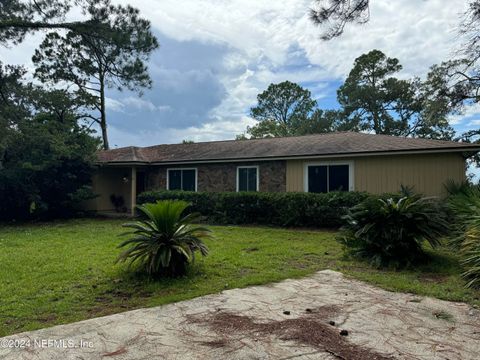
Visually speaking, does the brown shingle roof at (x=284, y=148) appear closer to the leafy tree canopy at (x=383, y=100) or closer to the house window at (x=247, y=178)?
the house window at (x=247, y=178)

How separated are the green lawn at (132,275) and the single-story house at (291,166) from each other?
3.72 meters

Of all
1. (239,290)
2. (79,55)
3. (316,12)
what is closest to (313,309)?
(239,290)

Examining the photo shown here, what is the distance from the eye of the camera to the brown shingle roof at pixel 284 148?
37.1 ft

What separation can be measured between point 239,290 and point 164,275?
1.30 m

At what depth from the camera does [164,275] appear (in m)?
5.39

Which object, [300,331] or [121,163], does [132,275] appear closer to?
[300,331]

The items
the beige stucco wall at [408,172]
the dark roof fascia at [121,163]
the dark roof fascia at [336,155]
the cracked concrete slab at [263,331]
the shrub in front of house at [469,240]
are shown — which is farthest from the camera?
the dark roof fascia at [121,163]

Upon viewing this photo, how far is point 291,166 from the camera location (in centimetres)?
1302

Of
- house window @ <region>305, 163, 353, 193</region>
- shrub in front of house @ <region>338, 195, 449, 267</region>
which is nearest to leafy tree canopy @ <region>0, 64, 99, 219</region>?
house window @ <region>305, 163, 353, 193</region>

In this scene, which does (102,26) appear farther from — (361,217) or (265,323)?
(265,323)

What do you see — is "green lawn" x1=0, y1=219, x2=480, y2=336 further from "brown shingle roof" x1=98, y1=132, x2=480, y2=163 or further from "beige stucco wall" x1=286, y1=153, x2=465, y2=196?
"brown shingle roof" x1=98, y1=132, x2=480, y2=163

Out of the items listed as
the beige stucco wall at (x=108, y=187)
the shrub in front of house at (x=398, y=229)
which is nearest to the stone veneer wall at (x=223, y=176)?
the beige stucco wall at (x=108, y=187)

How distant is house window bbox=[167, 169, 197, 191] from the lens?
601 inches

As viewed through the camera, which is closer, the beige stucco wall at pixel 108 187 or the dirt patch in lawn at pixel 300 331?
the dirt patch in lawn at pixel 300 331
